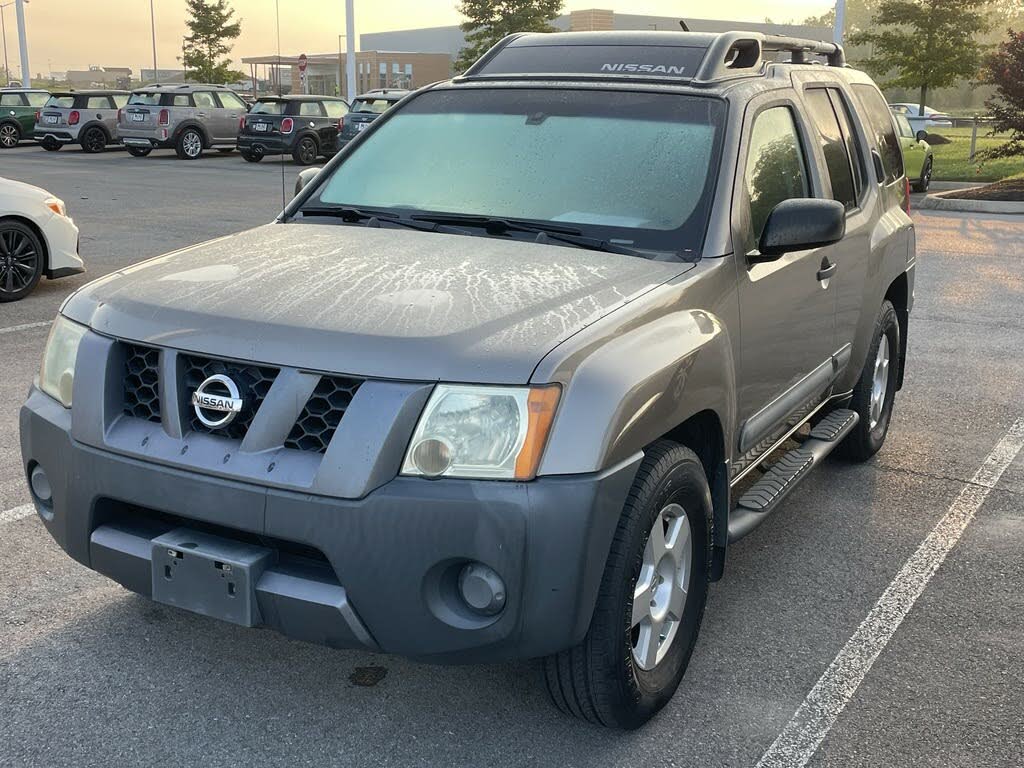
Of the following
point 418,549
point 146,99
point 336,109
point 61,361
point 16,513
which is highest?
point 146,99

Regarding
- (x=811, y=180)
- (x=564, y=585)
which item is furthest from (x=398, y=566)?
(x=811, y=180)

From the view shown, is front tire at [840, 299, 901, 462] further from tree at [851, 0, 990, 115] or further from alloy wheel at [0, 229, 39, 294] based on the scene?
tree at [851, 0, 990, 115]

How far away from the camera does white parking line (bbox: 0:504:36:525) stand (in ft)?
15.1

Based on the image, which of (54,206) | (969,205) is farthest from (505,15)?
(54,206)

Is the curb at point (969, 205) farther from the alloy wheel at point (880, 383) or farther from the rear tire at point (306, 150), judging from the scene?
the rear tire at point (306, 150)

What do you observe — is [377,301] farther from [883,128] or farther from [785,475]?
[883,128]

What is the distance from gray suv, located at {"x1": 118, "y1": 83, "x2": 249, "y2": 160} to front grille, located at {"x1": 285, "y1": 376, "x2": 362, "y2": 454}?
27252mm

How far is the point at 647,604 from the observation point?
10.3 feet

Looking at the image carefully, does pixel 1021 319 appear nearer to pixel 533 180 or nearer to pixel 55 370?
pixel 533 180

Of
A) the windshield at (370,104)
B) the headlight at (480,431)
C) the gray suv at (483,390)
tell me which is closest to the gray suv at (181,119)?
the windshield at (370,104)

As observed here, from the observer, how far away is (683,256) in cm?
357

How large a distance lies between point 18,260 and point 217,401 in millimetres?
7220

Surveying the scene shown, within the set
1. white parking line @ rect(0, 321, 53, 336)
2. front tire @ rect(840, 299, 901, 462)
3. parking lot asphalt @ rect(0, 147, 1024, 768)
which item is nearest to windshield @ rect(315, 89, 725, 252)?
parking lot asphalt @ rect(0, 147, 1024, 768)

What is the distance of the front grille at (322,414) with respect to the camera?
2758 mm
